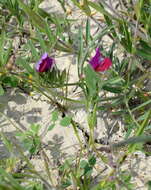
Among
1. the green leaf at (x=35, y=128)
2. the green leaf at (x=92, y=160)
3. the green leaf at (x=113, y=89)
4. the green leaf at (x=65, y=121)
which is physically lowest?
the green leaf at (x=92, y=160)

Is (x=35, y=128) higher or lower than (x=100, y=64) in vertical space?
lower

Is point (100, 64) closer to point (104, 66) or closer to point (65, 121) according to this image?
point (104, 66)

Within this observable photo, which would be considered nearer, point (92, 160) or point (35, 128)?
point (92, 160)

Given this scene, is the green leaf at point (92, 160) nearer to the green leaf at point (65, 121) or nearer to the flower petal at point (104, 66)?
the green leaf at point (65, 121)

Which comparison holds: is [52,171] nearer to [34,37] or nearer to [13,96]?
[13,96]

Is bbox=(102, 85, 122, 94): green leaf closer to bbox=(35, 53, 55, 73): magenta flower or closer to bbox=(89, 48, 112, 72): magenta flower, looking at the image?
bbox=(89, 48, 112, 72): magenta flower

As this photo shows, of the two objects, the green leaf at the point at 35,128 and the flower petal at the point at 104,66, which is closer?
the flower petal at the point at 104,66

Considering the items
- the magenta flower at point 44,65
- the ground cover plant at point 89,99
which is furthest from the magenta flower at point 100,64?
the magenta flower at point 44,65

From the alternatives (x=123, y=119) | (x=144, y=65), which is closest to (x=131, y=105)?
(x=123, y=119)

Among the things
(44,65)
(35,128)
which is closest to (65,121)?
(35,128)

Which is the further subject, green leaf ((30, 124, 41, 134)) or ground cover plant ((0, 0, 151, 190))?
green leaf ((30, 124, 41, 134))

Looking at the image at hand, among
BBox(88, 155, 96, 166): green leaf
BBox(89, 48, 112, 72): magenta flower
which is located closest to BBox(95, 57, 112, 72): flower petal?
BBox(89, 48, 112, 72): magenta flower
